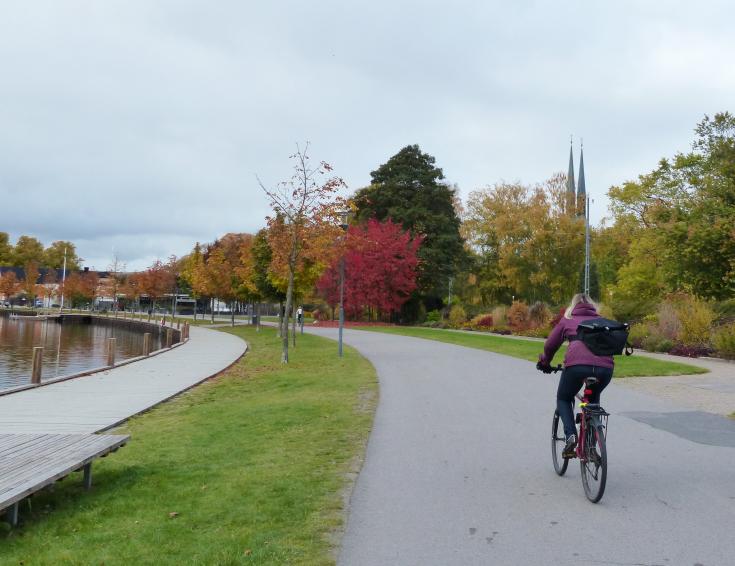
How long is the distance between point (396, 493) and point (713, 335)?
17.9 m

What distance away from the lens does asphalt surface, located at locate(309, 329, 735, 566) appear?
13.3 ft

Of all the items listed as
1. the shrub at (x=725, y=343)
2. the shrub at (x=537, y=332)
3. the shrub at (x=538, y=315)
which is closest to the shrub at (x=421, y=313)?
the shrub at (x=538, y=315)

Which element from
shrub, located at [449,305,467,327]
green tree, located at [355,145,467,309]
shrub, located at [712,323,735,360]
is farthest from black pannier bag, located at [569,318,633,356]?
green tree, located at [355,145,467,309]

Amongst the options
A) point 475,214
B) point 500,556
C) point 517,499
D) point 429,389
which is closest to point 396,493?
point 517,499

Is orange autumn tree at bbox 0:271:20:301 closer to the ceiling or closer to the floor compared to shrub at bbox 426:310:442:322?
closer to the ceiling

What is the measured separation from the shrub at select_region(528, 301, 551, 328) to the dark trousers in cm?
2789

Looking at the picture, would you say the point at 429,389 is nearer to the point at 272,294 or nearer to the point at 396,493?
the point at 396,493

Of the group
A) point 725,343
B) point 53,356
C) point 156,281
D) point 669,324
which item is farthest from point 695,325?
point 156,281

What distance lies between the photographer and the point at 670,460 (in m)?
6.54

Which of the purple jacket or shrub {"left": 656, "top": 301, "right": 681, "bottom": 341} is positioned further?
shrub {"left": 656, "top": 301, "right": 681, "bottom": 341}

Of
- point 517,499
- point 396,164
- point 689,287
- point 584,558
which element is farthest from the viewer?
point 396,164

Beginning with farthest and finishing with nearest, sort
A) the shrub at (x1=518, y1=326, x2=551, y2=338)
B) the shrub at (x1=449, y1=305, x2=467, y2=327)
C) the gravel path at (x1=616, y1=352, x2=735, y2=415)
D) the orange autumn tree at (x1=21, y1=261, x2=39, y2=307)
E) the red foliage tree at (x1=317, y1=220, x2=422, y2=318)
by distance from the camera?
the orange autumn tree at (x1=21, y1=261, x2=39, y2=307)
the red foliage tree at (x1=317, y1=220, x2=422, y2=318)
the shrub at (x1=449, y1=305, x2=467, y2=327)
the shrub at (x1=518, y1=326, x2=551, y2=338)
the gravel path at (x1=616, y1=352, x2=735, y2=415)

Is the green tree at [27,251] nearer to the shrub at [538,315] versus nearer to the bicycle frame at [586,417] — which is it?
the shrub at [538,315]

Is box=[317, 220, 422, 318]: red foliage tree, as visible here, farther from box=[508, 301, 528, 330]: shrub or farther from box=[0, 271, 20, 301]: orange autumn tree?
box=[0, 271, 20, 301]: orange autumn tree
